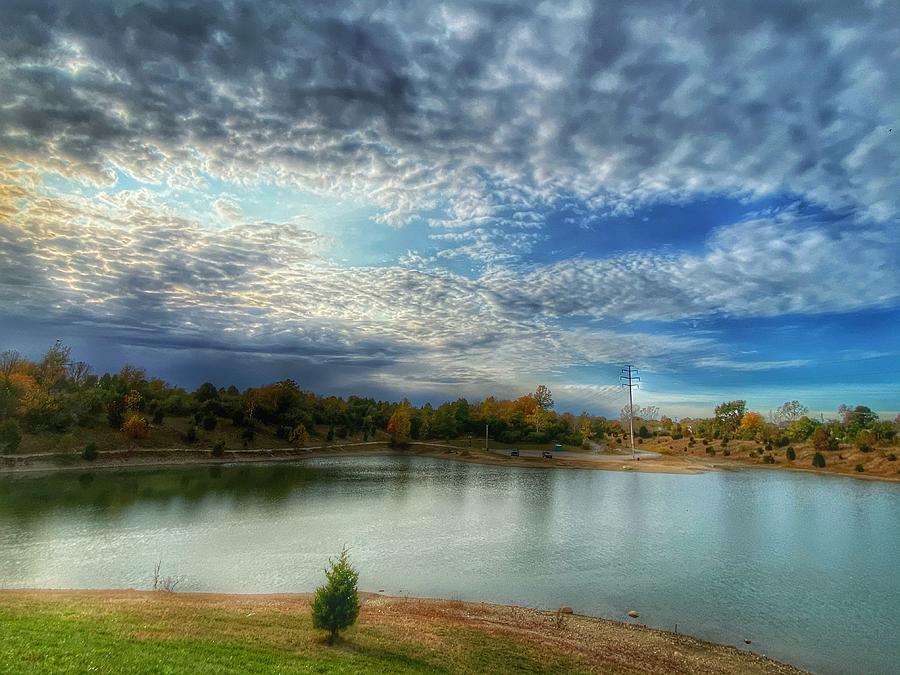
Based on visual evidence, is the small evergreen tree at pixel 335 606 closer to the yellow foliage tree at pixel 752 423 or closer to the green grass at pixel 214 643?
the green grass at pixel 214 643

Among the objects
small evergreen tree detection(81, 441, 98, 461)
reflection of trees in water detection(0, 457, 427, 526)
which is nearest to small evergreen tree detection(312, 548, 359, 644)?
reflection of trees in water detection(0, 457, 427, 526)

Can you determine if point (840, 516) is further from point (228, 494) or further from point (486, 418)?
point (486, 418)

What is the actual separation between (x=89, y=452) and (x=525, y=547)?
201 feet

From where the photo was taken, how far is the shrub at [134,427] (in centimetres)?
7481

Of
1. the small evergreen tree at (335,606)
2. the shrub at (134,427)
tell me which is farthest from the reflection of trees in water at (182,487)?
the small evergreen tree at (335,606)

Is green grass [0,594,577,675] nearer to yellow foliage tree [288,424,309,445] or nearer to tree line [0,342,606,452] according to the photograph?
tree line [0,342,606,452]

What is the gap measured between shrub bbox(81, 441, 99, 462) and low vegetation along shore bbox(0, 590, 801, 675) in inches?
2137

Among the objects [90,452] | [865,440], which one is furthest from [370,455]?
[865,440]

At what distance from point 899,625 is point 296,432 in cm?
9381

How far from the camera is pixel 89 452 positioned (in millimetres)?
65500

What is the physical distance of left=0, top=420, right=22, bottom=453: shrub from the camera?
193ft

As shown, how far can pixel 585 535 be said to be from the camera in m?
36.0

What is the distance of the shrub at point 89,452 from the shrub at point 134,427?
8.21 metres

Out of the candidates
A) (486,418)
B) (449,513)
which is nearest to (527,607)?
(449,513)
